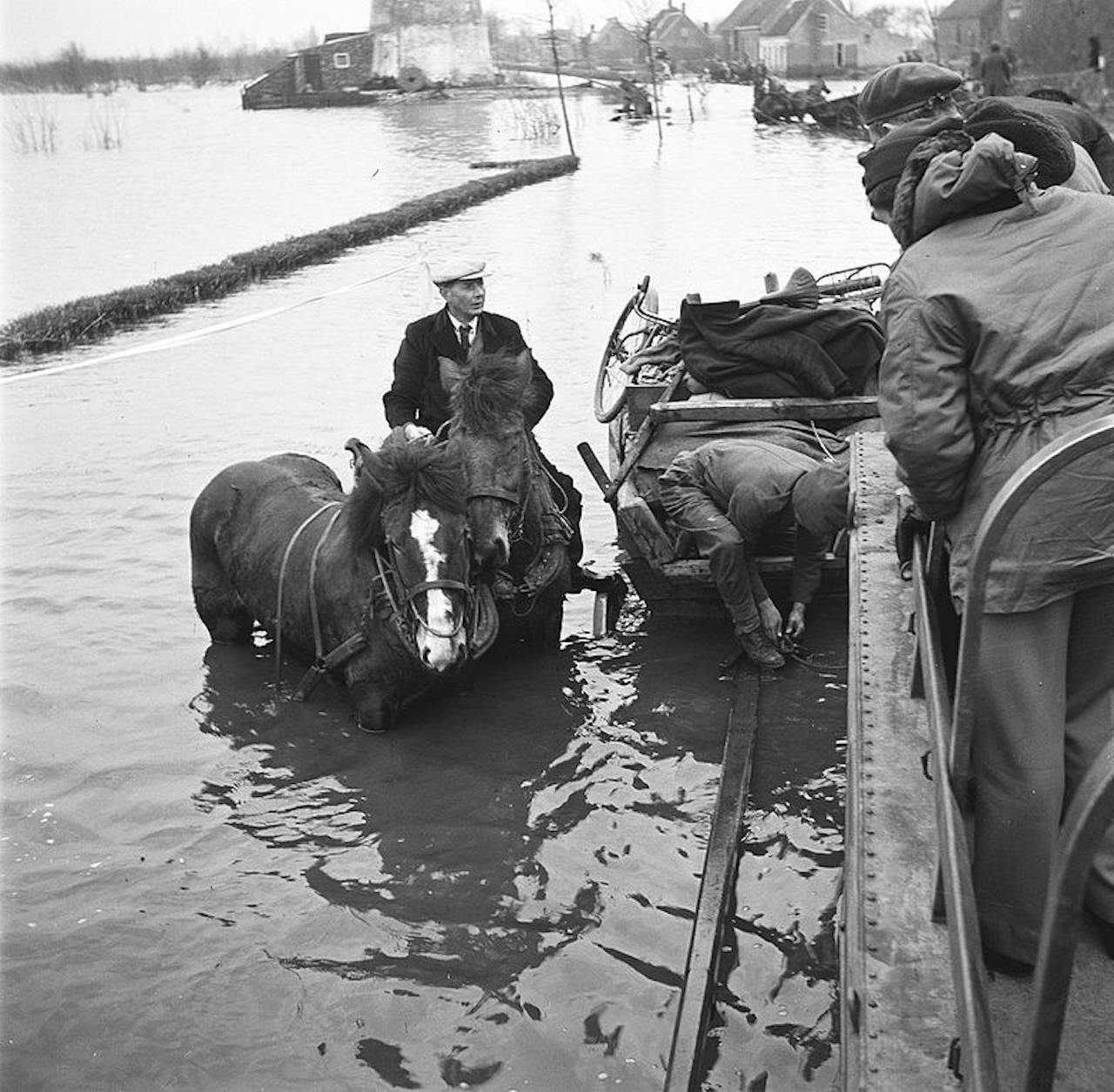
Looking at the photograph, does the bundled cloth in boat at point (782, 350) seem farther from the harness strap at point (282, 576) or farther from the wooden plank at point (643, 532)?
the harness strap at point (282, 576)

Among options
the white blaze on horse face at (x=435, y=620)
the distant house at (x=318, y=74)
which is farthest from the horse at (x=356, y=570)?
the distant house at (x=318, y=74)

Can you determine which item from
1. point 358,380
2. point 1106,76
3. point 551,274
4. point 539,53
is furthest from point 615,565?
point 539,53

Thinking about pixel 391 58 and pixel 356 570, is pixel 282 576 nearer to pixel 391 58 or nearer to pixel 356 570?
pixel 356 570

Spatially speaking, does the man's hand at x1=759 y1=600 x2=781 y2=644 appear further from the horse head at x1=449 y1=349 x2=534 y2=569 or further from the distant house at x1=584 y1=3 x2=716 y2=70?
the distant house at x1=584 y1=3 x2=716 y2=70

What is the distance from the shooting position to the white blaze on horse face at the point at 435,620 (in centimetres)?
562

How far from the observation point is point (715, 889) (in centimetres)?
483

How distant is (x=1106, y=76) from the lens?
29.2 metres

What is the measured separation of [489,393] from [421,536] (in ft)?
2.83

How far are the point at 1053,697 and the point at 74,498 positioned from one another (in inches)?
369

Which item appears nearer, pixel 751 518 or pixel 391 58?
pixel 751 518

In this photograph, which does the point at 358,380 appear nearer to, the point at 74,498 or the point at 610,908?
the point at 74,498

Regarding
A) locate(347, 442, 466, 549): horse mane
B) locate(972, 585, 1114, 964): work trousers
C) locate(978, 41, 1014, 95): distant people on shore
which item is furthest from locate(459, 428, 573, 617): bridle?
locate(978, 41, 1014, 95): distant people on shore

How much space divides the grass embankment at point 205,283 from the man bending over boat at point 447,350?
421 inches

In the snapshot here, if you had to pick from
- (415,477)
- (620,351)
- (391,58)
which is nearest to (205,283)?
(620,351)
